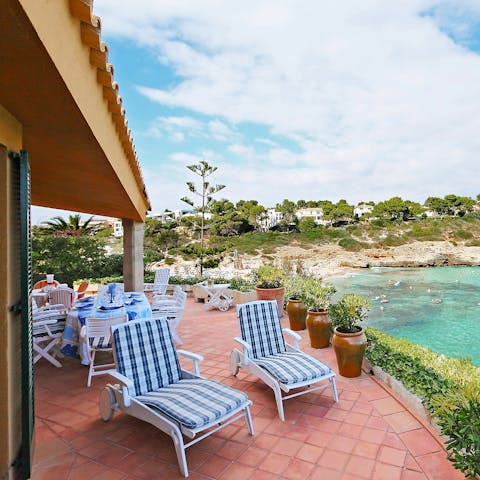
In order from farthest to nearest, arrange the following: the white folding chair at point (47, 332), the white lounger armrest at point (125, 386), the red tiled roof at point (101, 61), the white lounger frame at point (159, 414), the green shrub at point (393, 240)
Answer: the green shrub at point (393, 240), the white folding chair at point (47, 332), the white lounger armrest at point (125, 386), the white lounger frame at point (159, 414), the red tiled roof at point (101, 61)

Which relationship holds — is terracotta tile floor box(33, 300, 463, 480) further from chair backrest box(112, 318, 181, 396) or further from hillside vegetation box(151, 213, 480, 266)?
hillside vegetation box(151, 213, 480, 266)

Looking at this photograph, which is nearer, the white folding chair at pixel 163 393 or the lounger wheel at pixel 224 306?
the white folding chair at pixel 163 393

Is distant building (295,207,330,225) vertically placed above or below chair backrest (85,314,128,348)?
above

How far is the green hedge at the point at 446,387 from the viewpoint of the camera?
213 centimetres

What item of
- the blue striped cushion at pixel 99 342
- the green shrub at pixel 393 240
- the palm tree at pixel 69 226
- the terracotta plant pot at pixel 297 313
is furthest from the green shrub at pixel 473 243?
the blue striped cushion at pixel 99 342

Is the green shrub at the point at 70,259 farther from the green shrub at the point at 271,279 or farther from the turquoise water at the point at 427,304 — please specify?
the turquoise water at the point at 427,304

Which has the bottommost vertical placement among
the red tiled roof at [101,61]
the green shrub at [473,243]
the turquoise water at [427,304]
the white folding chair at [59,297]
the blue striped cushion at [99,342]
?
the turquoise water at [427,304]

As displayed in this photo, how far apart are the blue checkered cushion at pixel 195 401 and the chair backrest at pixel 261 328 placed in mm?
892

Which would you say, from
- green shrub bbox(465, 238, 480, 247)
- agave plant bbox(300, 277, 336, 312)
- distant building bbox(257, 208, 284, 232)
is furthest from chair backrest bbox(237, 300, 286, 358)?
distant building bbox(257, 208, 284, 232)

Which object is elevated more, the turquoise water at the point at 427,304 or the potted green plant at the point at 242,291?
the potted green plant at the point at 242,291

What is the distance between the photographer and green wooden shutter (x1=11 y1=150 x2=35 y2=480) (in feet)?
7.38

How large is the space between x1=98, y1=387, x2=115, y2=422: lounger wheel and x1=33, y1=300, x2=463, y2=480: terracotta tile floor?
70 millimetres

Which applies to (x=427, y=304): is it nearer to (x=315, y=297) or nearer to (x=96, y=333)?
(x=315, y=297)

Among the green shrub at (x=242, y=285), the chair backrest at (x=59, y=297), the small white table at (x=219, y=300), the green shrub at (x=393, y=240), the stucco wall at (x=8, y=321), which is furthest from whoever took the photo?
the green shrub at (x=393, y=240)
